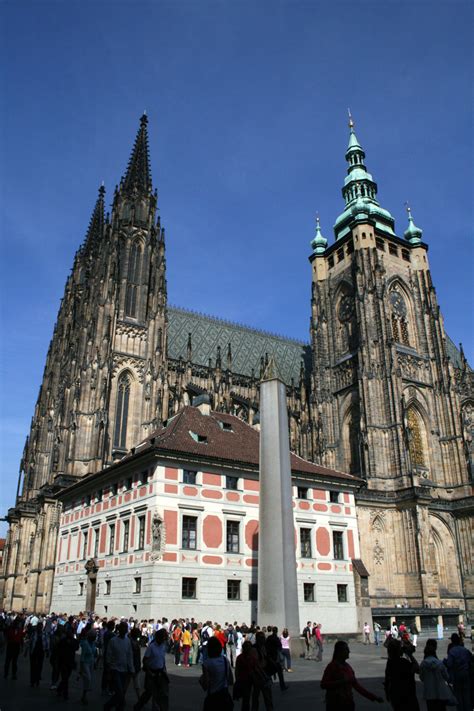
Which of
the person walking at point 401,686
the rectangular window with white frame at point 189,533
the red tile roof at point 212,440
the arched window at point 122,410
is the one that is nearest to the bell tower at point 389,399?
the red tile roof at point 212,440

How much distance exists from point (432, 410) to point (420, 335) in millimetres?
7403

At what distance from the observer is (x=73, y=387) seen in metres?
49.0

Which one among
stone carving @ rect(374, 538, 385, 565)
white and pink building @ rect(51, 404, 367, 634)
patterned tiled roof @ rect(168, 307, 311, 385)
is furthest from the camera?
patterned tiled roof @ rect(168, 307, 311, 385)

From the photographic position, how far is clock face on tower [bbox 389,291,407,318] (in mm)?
55594

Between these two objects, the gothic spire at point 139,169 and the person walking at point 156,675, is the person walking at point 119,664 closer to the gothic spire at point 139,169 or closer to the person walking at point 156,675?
the person walking at point 156,675

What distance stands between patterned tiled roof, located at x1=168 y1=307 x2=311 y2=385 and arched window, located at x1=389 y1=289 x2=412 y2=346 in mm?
13323

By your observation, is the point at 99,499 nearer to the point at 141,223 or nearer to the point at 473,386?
the point at 141,223

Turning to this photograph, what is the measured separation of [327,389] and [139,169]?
28.6 meters

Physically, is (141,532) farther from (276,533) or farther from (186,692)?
(186,692)

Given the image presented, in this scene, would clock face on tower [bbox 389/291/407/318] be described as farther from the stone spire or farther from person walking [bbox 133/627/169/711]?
person walking [bbox 133/627/169/711]

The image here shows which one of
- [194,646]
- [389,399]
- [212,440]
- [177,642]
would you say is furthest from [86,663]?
[389,399]

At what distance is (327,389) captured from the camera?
55.9m

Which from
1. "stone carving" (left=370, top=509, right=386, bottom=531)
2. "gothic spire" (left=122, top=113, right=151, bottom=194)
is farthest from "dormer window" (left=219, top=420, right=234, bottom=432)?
"gothic spire" (left=122, top=113, right=151, bottom=194)

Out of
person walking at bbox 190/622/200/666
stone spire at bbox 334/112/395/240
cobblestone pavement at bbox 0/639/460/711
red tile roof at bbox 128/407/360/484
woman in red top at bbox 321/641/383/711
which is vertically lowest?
cobblestone pavement at bbox 0/639/460/711
